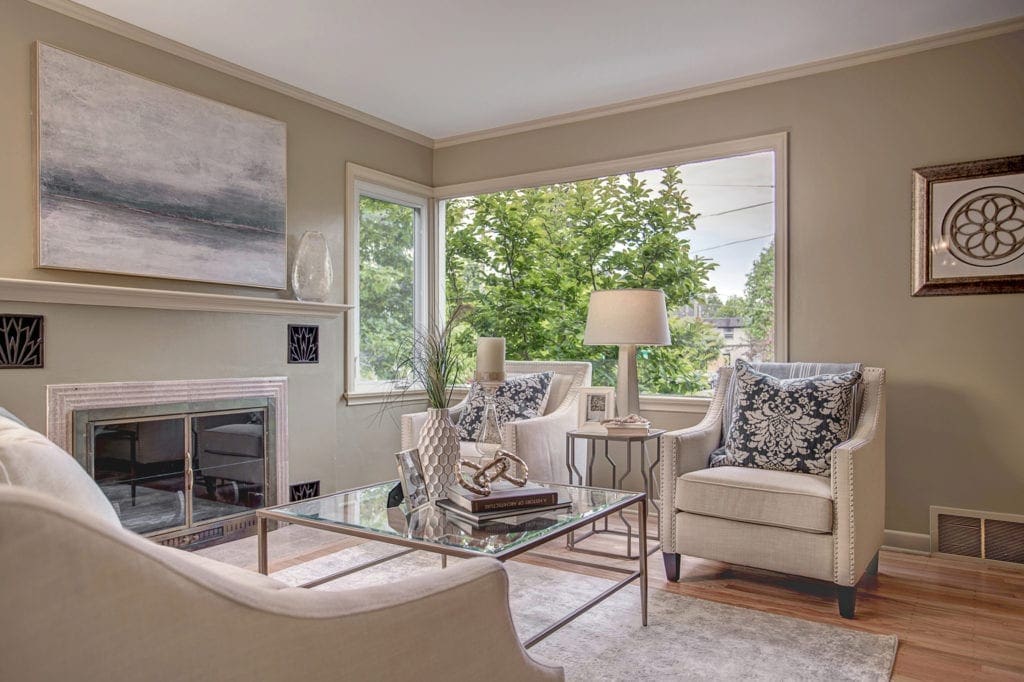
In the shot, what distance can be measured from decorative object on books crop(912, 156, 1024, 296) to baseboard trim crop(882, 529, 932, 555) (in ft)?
3.81

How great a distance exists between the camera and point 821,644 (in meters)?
2.27

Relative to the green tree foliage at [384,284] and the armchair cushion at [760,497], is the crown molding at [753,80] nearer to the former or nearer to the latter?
the green tree foliage at [384,284]

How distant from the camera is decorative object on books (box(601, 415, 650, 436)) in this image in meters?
3.38

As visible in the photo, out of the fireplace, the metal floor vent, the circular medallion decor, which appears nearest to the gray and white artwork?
the fireplace

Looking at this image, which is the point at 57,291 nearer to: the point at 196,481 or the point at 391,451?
the point at 196,481

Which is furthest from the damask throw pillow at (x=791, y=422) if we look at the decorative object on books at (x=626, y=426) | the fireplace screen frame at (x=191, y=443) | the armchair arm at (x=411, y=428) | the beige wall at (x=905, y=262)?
the fireplace screen frame at (x=191, y=443)

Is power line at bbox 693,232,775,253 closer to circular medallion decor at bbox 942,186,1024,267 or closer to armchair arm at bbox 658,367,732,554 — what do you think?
circular medallion decor at bbox 942,186,1024,267

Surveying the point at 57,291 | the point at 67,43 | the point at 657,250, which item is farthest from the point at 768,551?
the point at 67,43

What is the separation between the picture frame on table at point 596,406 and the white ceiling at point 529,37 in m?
1.73

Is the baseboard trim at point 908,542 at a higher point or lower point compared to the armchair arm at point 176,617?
lower

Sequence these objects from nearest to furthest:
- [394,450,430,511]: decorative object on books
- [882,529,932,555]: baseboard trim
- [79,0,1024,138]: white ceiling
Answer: [394,450,430,511]: decorative object on books, [79,0,1024,138]: white ceiling, [882,529,932,555]: baseboard trim

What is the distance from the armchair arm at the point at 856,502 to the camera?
2.48 m

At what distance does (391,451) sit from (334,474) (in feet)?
1.97

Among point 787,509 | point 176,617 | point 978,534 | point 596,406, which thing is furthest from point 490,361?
point 978,534
